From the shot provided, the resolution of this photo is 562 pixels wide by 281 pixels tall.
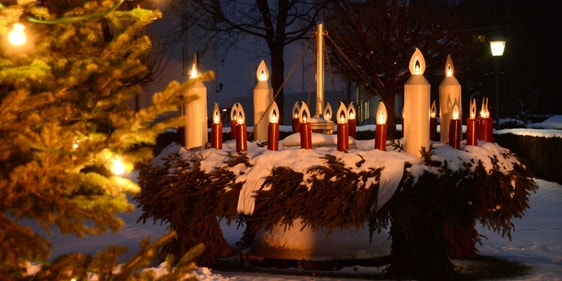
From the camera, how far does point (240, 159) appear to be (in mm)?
6883

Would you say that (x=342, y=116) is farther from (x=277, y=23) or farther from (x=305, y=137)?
(x=277, y=23)

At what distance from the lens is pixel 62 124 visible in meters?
3.24

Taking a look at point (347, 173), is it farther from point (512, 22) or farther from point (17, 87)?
point (512, 22)

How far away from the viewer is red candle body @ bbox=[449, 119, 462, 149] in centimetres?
717

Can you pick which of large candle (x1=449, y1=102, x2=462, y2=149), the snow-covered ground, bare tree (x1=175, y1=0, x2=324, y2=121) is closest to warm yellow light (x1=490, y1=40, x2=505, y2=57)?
bare tree (x1=175, y1=0, x2=324, y2=121)

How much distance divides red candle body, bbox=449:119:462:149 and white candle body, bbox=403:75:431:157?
396mm

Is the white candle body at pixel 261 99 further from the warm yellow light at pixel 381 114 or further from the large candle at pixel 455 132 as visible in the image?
the large candle at pixel 455 132

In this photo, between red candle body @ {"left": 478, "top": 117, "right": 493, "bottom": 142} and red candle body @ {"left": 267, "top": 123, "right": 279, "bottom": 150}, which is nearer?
red candle body @ {"left": 267, "top": 123, "right": 279, "bottom": 150}

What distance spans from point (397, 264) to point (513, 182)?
4.02 feet

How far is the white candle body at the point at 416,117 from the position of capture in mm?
6887

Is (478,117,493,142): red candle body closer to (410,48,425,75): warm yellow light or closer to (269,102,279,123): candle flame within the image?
(410,48,425,75): warm yellow light

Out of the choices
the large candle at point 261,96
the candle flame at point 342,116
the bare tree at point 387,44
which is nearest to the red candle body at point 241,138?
the candle flame at point 342,116

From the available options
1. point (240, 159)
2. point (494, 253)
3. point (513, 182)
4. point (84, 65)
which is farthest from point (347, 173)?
point (84, 65)

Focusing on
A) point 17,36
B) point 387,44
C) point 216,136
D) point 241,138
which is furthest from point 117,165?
point 387,44
